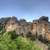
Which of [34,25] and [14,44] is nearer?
[14,44]

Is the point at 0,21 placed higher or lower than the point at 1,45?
higher

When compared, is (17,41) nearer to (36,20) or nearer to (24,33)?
(24,33)

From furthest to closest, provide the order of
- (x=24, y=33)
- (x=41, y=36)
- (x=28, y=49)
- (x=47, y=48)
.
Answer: (x=41, y=36) < (x=24, y=33) < (x=47, y=48) < (x=28, y=49)

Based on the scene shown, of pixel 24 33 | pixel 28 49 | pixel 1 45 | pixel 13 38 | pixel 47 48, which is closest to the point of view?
pixel 1 45

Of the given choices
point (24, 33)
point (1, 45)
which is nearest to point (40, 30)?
point (24, 33)

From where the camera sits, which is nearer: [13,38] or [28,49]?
[28,49]

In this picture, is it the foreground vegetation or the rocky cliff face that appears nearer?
the foreground vegetation

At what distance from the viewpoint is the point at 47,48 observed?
37.2 feet

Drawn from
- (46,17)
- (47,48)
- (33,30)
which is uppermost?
(46,17)

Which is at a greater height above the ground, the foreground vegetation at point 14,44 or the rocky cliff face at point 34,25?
the rocky cliff face at point 34,25

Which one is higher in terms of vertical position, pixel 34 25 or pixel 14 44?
pixel 34 25

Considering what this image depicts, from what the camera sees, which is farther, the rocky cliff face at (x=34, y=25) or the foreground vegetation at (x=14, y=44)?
the rocky cliff face at (x=34, y=25)

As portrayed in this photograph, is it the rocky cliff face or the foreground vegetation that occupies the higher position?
the rocky cliff face

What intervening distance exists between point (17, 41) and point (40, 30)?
14.8 ft
